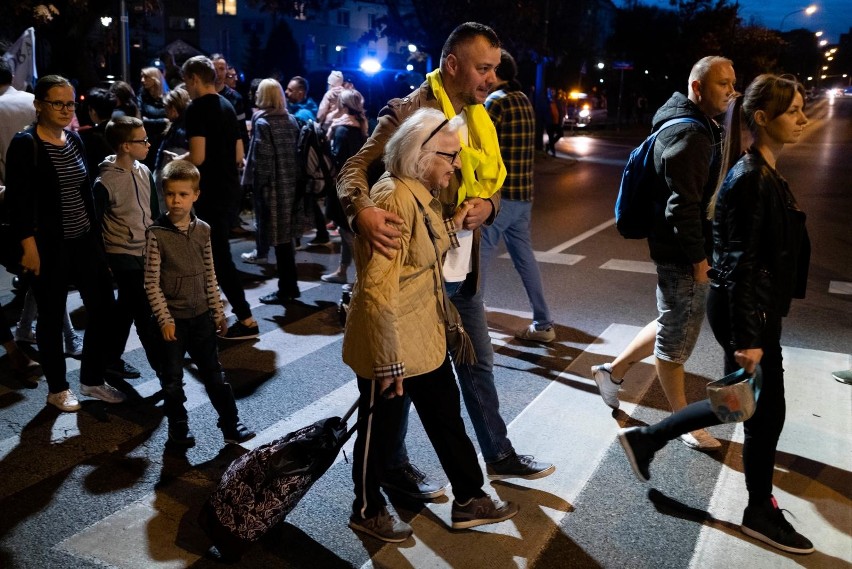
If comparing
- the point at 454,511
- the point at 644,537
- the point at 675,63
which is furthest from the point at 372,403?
the point at 675,63

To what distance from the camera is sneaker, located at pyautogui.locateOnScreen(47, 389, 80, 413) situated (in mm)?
4844

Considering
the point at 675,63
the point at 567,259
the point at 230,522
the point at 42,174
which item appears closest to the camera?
the point at 230,522

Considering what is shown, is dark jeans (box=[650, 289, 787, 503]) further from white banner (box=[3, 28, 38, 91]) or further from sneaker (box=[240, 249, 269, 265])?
white banner (box=[3, 28, 38, 91])

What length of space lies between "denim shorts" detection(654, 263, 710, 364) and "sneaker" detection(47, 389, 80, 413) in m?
3.43

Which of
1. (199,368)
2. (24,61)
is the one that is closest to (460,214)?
(199,368)

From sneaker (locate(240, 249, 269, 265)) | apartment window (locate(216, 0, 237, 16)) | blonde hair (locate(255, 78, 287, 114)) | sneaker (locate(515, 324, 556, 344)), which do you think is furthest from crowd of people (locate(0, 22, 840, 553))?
apartment window (locate(216, 0, 237, 16))

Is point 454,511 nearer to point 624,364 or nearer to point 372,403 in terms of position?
point 372,403

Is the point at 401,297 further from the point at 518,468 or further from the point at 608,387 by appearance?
the point at 608,387

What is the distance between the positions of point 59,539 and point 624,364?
309cm

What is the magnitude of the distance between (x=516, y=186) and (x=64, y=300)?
3.12 meters

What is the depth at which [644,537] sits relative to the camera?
11.4 ft

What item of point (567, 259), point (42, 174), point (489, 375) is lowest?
point (567, 259)

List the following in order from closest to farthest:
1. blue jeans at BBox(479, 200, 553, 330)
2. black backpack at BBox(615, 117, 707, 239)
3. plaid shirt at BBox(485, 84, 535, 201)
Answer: black backpack at BBox(615, 117, 707, 239)
plaid shirt at BBox(485, 84, 535, 201)
blue jeans at BBox(479, 200, 553, 330)

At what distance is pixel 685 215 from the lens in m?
3.98
